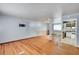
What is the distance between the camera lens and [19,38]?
6.37 ft

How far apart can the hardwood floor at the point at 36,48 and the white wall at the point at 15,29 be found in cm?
9

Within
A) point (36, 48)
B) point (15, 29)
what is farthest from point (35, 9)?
point (36, 48)

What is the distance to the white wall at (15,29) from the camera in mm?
1896

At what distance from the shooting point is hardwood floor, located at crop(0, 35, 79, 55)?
1925 millimetres

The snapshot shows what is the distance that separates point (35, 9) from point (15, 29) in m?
0.48

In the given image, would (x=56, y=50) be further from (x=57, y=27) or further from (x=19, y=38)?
(x=19, y=38)

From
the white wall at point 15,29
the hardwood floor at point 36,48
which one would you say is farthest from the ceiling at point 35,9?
the hardwood floor at point 36,48

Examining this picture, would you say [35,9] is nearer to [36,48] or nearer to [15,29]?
[15,29]

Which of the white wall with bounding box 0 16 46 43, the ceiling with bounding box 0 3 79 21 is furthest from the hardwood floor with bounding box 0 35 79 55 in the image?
the ceiling with bounding box 0 3 79 21

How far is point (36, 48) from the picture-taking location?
6.39ft

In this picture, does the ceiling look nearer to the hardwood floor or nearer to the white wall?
the white wall

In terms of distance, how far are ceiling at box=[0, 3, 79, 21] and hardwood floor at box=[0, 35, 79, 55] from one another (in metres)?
0.39
